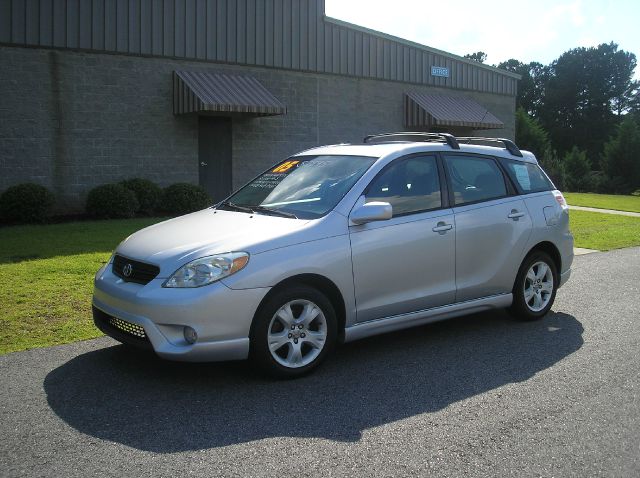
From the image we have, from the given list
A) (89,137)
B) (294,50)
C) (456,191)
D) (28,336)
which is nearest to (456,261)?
(456,191)

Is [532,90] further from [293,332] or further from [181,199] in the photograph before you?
[293,332]

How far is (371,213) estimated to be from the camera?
5539 mm

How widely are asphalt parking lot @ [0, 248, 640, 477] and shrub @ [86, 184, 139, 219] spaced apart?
936 centimetres

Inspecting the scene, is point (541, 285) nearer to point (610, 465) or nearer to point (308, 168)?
point (308, 168)

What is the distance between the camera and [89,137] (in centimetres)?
1596

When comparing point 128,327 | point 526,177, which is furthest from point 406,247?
point 128,327

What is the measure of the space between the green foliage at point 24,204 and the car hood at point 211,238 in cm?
939

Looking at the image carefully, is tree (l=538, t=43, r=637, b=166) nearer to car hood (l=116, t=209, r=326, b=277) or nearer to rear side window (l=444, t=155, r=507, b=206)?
rear side window (l=444, t=155, r=507, b=206)

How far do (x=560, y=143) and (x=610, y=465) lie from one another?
82.2 m

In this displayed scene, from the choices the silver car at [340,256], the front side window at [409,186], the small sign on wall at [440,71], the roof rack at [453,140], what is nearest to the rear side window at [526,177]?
the silver car at [340,256]

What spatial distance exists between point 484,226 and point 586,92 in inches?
3306

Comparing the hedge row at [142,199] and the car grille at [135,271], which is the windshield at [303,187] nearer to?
the car grille at [135,271]

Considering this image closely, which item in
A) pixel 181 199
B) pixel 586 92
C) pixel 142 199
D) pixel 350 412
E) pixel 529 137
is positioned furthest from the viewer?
pixel 586 92

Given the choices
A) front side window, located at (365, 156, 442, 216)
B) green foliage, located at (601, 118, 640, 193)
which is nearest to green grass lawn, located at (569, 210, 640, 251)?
front side window, located at (365, 156, 442, 216)
